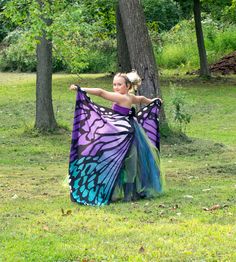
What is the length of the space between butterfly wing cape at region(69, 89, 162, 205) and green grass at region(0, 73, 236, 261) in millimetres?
233

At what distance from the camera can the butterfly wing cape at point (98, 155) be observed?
26.2 ft

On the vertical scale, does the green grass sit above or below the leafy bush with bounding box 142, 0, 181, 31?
below

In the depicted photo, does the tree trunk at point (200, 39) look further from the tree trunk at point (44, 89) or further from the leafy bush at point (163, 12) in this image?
the tree trunk at point (44, 89)

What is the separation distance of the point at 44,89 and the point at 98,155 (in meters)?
8.42

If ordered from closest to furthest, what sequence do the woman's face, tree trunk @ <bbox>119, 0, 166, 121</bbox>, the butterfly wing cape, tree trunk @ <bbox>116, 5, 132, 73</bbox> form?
1. the butterfly wing cape
2. the woman's face
3. tree trunk @ <bbox>119, 0, 166, 121</bbox>
4. tree trunk @ <bbox>116, 5, 132, 73</bbox>

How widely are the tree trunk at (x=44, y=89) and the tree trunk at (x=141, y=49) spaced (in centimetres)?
274

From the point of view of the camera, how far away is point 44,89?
16250mm

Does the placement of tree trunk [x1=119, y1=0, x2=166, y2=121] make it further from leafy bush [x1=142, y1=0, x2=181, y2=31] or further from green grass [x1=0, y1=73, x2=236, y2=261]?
leafy bush [x1=142, y1=0, x2=181, y2=31]

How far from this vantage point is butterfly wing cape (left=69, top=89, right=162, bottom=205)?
7.99 m

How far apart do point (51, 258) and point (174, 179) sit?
4.84m

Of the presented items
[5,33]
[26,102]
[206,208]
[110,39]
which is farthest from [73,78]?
[206,208]

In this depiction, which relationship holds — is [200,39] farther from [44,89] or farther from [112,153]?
[112,153]

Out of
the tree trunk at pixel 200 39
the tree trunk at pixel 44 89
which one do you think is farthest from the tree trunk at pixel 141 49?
the tree trunk at pixel 200 39

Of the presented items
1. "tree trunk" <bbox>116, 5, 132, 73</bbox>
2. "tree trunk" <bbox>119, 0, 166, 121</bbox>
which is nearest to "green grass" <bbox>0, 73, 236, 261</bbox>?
"tree trunk" <bbox>119, 0, 166, 121</bbox>
